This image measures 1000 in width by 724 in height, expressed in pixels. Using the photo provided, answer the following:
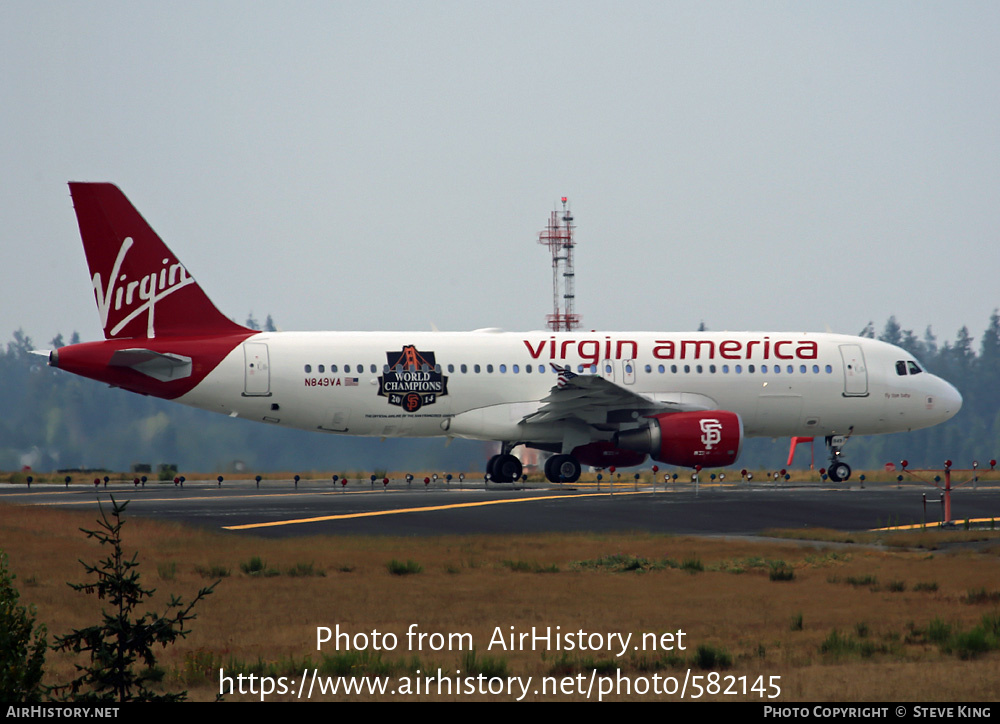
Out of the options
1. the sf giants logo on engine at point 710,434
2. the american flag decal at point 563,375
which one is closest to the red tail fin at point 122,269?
the american flag decal at point 563,375

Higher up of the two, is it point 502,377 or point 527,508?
point 502,377

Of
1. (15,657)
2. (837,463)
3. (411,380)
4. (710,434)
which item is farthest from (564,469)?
(15,657)

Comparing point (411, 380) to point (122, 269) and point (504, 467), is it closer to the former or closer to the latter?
point (504, 467)

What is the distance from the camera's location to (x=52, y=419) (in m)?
62.2

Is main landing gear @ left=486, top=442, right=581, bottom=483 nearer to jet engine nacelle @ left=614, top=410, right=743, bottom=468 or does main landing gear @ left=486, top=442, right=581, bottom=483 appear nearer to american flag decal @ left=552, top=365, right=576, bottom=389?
american flag decal @ left=552, top=365, right=576, bottom=389

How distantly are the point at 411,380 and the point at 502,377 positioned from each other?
263 cm

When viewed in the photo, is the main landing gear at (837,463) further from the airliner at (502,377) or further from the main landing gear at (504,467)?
the main landing gear at (504,467)

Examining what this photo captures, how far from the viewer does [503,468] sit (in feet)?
108

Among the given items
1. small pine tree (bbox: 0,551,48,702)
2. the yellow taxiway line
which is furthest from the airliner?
small pine tree (bbox: 0,551,48,702)

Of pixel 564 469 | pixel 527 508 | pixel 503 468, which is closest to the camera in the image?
pixel 527 508

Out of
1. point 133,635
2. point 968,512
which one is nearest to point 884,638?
point 133,635

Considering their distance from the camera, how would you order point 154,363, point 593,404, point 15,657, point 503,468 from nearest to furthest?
point 15,657 → point 154,363 → point 593,404 → point 503,468

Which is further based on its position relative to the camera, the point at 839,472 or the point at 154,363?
the point at 839,472
